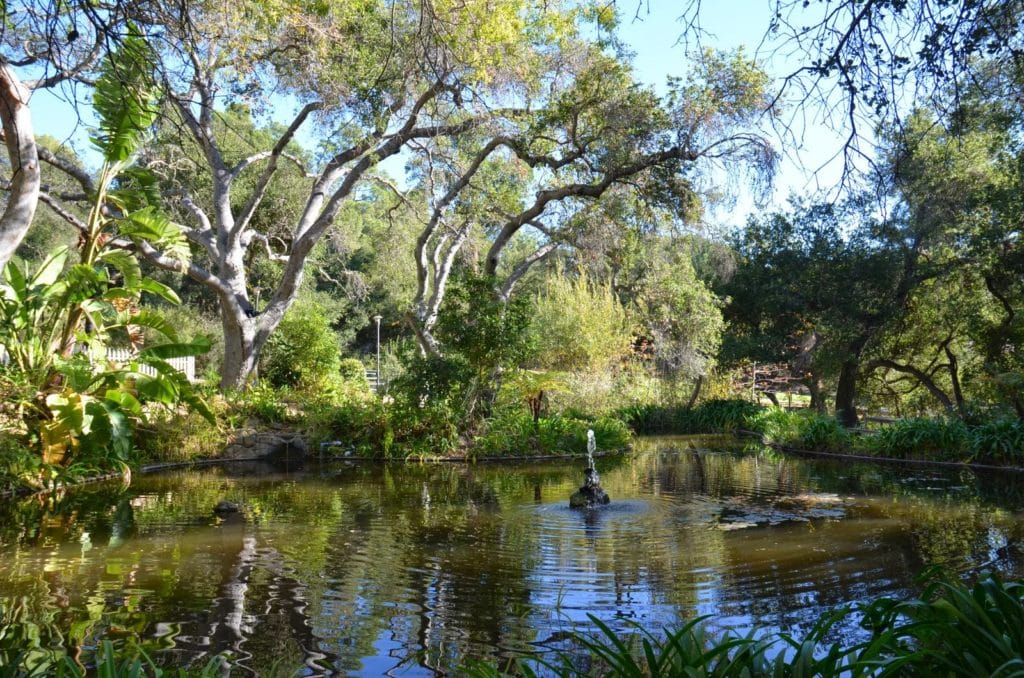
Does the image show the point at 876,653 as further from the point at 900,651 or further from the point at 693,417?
the point at 693,417

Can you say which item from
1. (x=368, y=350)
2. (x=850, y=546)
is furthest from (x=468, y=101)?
(x=368, y=350)

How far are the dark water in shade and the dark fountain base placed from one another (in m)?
0.20

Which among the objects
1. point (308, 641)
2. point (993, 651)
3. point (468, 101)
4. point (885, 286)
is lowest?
point (308, 641)

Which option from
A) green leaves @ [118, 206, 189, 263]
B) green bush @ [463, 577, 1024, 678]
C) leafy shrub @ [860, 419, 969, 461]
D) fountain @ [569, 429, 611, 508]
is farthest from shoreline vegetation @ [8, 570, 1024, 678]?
leafy shrub @ [860, 419, 969, 461]

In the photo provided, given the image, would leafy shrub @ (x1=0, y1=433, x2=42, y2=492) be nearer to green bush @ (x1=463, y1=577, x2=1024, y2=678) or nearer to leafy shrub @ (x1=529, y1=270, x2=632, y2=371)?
green bush @ (x1=463, y1=577, x2=1024, y2=678)

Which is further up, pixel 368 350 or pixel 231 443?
pixel 368 350

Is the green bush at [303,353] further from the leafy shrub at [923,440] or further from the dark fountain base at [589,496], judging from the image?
the leafy shrub at [923,440]

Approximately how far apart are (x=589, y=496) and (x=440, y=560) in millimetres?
3240

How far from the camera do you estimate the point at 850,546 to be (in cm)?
765

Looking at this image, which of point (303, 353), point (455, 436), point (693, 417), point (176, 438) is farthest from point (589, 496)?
point (693, 417)

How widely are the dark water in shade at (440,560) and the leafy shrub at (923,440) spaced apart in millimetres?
2549

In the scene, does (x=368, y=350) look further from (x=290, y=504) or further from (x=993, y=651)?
(x=993, y=651)

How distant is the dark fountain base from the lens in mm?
9992

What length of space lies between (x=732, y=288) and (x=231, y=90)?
52.5 feet
